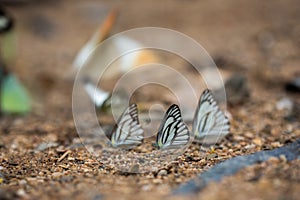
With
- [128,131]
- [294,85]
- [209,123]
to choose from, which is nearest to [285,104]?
[294,85]

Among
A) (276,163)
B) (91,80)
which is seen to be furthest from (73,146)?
(276,163)

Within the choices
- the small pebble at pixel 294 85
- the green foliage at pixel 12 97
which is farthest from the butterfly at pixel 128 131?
the small pebble at pixel 294 85

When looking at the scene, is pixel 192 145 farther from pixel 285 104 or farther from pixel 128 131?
pixel 285 104

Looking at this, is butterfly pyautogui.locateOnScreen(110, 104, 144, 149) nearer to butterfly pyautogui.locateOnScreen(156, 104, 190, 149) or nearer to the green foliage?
butterfly pyautogui.locateOnScreen(156, 104, 190, 149)

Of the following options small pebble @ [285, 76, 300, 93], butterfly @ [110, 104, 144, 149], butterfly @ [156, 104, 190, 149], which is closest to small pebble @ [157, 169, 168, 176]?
butterfly @ [156, 104, 190, 149]

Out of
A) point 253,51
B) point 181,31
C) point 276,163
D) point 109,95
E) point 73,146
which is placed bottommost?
point 276,163

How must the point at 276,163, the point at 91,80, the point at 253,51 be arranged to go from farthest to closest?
1. the point at 253,51
2. the point at 91,80
3. the point at 276,163

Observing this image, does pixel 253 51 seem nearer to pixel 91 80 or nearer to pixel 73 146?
pixel 91 80
